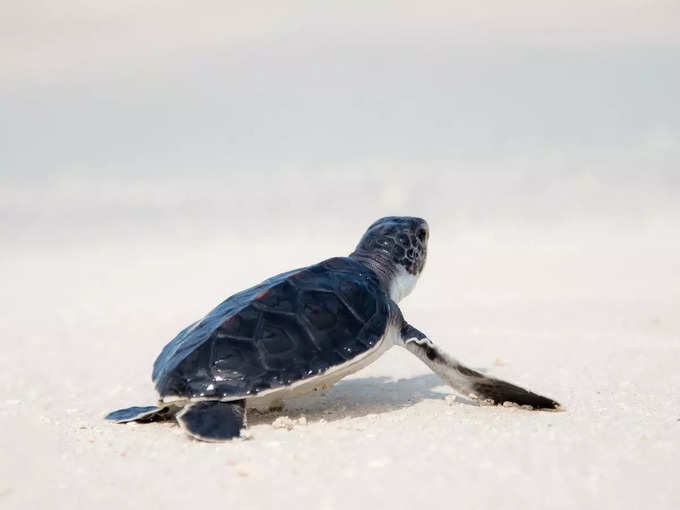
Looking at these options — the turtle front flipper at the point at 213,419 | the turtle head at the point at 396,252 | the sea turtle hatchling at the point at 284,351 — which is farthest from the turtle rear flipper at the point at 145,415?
the turtle head at the point at 396,252

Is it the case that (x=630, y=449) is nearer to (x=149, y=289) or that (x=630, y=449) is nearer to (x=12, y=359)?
(x=12, y=359)

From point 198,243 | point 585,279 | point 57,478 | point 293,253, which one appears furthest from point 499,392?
point 198,243

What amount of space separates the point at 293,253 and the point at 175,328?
7.54 m

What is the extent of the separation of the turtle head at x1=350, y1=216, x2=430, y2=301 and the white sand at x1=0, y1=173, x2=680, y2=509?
2.82 feet

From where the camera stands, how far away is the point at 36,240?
19.6 meters

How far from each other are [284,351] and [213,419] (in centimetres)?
58

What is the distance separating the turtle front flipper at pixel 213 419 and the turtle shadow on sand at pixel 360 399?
0.43 m

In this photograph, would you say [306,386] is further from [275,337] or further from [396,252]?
[396,252]

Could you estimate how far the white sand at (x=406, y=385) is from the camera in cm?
Result: 347

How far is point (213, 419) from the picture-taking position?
440 cm

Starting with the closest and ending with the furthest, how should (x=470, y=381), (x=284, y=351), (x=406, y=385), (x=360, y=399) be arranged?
(x=284, y=351)
(x=470, y=381)
(x=360, y=399)
(x=406, y=385)

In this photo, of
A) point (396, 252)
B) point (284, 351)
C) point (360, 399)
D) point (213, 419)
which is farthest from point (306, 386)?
point (396, 252)

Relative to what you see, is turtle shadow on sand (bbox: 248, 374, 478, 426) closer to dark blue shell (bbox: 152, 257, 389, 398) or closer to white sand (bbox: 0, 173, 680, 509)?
white sand (bbox: 0, 173, 680, 509)

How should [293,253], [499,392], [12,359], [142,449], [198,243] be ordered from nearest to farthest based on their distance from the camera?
[142,449] → [499,392] → [12,359] → [293,253] → [198,243]
